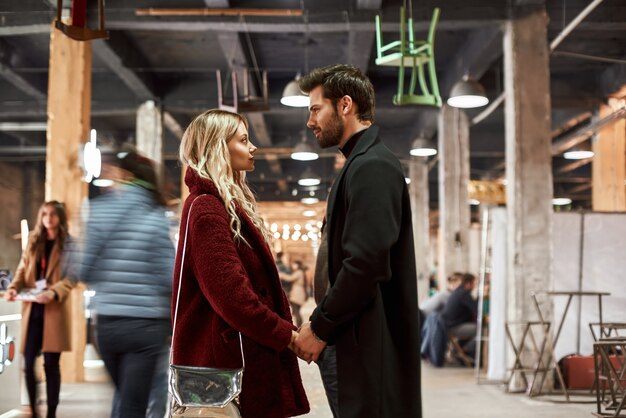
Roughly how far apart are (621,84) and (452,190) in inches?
126

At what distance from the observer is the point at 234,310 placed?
7.62ft

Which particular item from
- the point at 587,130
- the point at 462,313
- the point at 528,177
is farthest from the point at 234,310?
the point at 587,130

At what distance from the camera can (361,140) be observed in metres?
2.50

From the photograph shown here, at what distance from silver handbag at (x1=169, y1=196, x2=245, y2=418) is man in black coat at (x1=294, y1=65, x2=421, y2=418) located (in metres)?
0.22

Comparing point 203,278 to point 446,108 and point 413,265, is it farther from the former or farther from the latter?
point 446,108

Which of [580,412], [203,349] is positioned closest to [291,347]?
[203,349]

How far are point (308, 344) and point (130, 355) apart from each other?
3.56 feet

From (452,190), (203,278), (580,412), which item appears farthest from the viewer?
(452,190)

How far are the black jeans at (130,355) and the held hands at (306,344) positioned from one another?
97 centimetres

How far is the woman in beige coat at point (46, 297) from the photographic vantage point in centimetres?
533

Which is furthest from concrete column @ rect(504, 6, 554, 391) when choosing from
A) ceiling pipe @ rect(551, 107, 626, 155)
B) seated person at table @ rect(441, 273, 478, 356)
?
ceiling pipe @ rect(551, 107, 626, 155)

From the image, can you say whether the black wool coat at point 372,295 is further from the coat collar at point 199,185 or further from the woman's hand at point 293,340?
the coat collar at point 199,185

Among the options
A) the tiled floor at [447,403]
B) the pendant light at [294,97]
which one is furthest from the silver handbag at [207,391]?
the pendant light at [294,97]

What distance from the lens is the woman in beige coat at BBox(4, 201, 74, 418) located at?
533 centimetres
